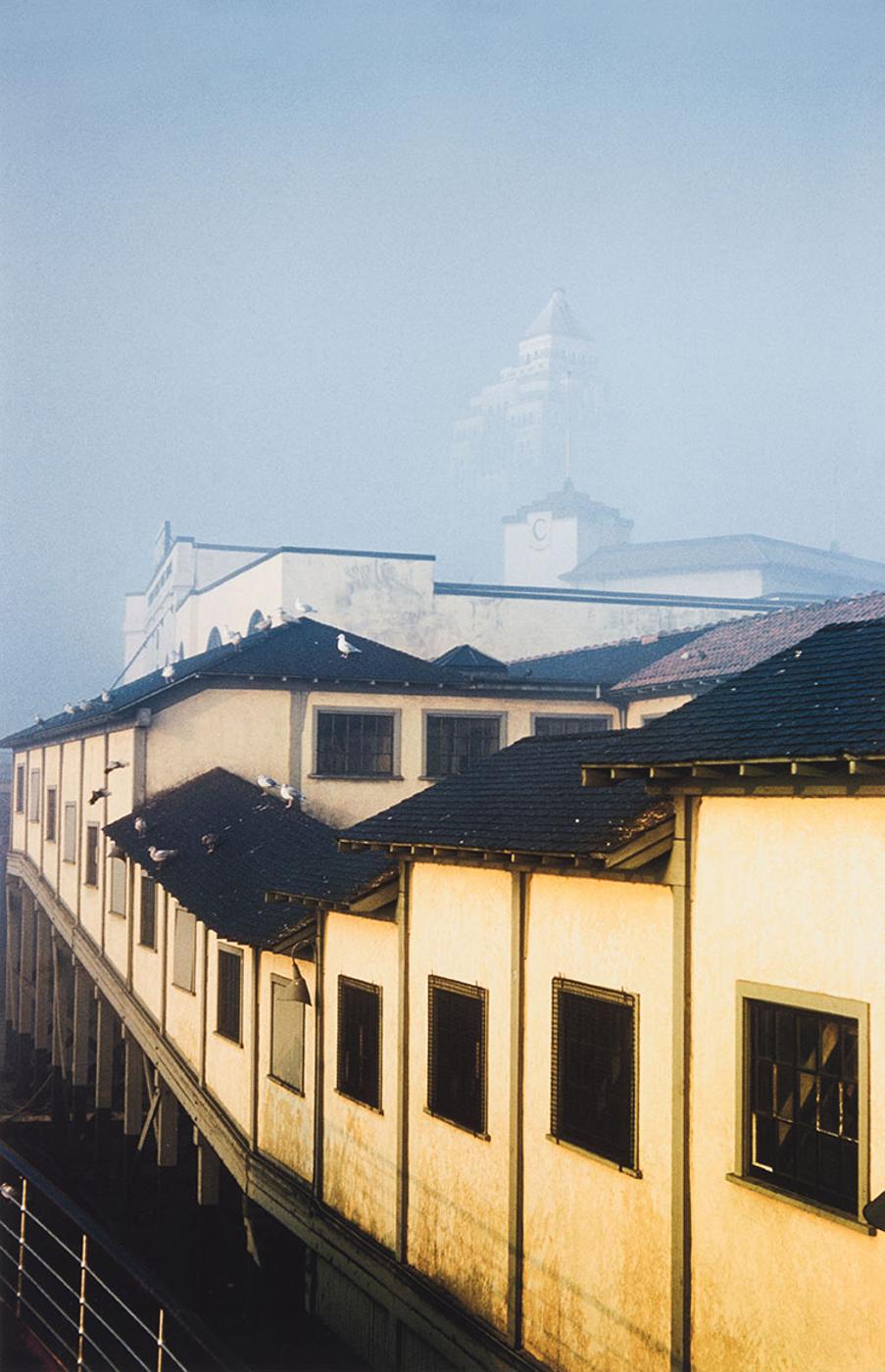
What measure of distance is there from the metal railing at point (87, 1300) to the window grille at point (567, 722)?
48.7ft

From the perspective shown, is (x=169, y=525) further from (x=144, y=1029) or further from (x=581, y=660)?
(x=144, y=1029)

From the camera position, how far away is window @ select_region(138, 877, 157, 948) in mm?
26781

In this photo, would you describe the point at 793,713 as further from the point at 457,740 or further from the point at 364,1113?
the point at 457,740

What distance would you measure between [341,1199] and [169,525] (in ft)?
247

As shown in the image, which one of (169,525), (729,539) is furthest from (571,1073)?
(169,525)

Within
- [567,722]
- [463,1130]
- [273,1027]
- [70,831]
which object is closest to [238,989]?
[273,1027]

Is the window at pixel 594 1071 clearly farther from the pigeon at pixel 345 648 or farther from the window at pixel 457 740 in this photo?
the window at pixel 457 740

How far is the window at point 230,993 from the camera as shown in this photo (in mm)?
20944

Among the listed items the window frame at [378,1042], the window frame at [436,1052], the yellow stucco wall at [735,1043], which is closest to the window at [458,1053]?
the window frame at [436,1052]

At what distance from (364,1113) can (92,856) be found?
18412mm

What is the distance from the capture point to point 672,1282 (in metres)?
10.9

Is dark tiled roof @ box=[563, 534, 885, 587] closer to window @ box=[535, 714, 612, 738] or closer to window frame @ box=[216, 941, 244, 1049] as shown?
window @ box=[535, 714, 612, 738]

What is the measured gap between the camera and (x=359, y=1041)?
1689 centimetres

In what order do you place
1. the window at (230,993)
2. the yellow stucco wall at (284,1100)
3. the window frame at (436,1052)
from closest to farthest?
the window frame at (436,1052) < the yellow stucco wall at (284,1100) < the window at (230,993)
